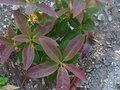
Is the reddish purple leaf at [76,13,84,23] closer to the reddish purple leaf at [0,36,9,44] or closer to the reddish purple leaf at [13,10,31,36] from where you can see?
the reddish purple leaf at [13,10,31,36]

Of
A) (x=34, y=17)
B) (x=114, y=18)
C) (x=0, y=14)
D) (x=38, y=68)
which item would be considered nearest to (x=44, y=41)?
(x=38, y=68)

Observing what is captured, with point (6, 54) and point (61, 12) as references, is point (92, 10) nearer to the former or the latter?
point (61, 12)

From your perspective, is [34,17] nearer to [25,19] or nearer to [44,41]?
[25,19]

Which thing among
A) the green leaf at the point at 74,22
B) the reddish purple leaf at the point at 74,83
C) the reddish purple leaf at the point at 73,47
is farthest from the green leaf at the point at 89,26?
the reddish purple leaf at the point at 74,83

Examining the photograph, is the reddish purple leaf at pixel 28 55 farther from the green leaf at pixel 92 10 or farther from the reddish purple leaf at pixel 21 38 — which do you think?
the green leaf at pixel 92 10

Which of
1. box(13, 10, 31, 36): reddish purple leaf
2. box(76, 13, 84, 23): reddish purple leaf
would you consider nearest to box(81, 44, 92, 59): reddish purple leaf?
box(76, 13, 84, 23): reddish purple leaf

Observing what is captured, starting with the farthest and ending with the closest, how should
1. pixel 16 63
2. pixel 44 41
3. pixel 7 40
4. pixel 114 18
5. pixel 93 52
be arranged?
pixel 114 18 → pixel 93 52 → pixel 16 63 → pixel 7 40 → pixel 44 41

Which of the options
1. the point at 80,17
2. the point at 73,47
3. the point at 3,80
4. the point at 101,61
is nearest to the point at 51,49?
the point at 73,47
